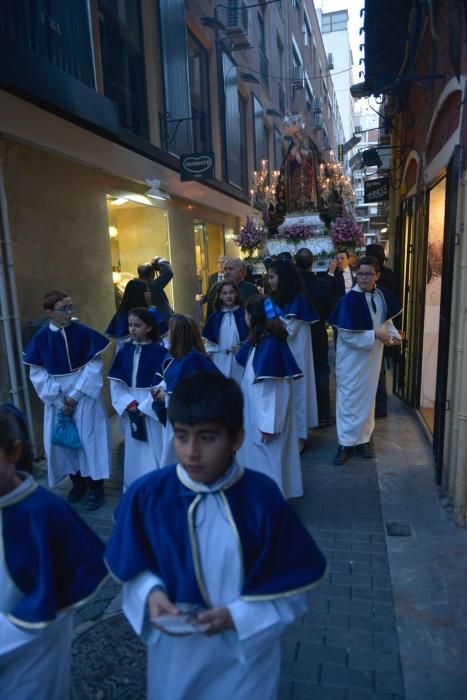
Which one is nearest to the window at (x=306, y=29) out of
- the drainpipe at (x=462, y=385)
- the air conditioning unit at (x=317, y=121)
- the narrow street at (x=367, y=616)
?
the air conditioning unit at (x=317, y=121)

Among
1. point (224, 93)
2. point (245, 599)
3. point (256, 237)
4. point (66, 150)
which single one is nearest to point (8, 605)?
point (245, 599)

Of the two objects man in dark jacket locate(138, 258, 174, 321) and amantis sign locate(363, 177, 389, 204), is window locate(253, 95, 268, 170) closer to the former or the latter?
amantis sign locate(363, 177, 389, 204)

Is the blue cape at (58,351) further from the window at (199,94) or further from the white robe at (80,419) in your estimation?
the window at (199,94)

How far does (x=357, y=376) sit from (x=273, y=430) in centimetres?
160

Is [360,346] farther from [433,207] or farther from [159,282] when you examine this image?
[159,282]

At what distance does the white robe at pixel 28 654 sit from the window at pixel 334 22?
6269 cm

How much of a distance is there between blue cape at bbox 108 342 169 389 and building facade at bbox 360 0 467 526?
7.81ft

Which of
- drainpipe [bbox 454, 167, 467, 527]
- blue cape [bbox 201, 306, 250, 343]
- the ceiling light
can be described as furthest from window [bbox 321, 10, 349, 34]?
drainpipe [bbox 454, 167, 467, 527]

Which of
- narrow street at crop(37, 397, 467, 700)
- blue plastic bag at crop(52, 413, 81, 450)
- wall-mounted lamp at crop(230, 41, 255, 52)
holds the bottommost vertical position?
narrow street at crop(37, 397, 467, 700)

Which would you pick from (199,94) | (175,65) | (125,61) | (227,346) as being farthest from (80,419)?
(199,94)

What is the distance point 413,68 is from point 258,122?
13006 mm

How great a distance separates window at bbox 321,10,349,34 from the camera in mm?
53156

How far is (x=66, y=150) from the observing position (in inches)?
238

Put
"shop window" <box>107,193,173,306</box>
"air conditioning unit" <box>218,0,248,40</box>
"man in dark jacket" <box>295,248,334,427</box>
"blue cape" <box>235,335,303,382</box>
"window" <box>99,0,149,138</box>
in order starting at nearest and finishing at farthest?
"blue cape" <box>235,335,303,382</box> < "man in dark jacket" <box>295,248,334,427</box> < "window" <box>99,0,149,138</box> < "shop window" <box>107,193,173,306</box> < "air conditioning unit" <box>218,0,248,40</box>
